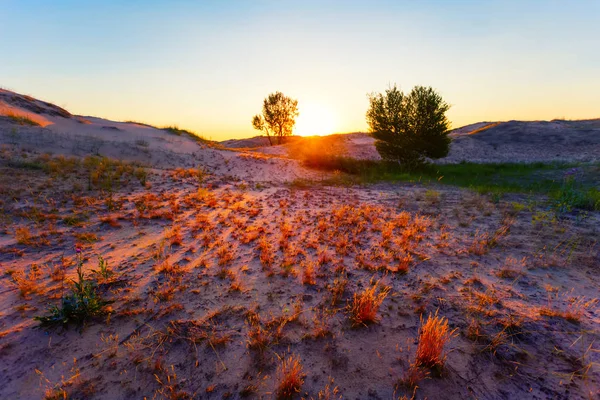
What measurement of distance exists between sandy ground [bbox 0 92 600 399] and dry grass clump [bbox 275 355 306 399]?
83 millimetres

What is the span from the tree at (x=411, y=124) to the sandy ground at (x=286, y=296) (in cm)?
1221

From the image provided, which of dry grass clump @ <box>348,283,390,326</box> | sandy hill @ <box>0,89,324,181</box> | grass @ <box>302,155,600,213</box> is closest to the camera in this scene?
dry grass clump @ <box>348,283,390,326</box>

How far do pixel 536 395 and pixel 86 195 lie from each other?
34.6ft

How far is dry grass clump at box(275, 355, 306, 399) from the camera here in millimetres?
2541

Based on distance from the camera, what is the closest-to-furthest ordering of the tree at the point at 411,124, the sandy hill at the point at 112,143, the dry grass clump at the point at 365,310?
the dry grass clump at the point at 365,310, the sandy hill at the point at 112,143, the tree at the point at 411,124

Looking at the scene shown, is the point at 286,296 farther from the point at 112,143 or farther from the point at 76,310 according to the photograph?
the point at 112,143

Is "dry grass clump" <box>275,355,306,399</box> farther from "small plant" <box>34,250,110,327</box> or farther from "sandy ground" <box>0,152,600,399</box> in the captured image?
"small plant" <box>34,250,110,327</box>

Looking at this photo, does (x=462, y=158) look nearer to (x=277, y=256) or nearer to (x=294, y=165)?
(x=294, y=165)

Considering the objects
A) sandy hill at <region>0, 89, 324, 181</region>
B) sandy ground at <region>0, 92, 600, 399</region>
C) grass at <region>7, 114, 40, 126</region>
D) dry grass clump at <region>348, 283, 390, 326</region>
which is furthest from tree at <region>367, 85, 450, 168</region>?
grass at <region>7, 114, 40, 126</region>

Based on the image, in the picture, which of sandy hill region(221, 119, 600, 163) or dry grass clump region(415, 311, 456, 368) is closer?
dry grass clump region(415, 311, 456, 368)

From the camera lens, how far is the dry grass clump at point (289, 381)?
8.34 feet

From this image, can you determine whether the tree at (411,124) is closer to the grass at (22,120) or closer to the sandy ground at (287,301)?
the sandy ground at (287,301)

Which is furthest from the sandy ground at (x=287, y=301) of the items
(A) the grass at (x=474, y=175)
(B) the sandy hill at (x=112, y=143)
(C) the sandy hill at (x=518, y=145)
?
(C) the sandy hill at (x=518, y=145)

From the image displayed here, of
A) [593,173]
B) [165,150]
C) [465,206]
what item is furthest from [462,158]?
[165,150]
